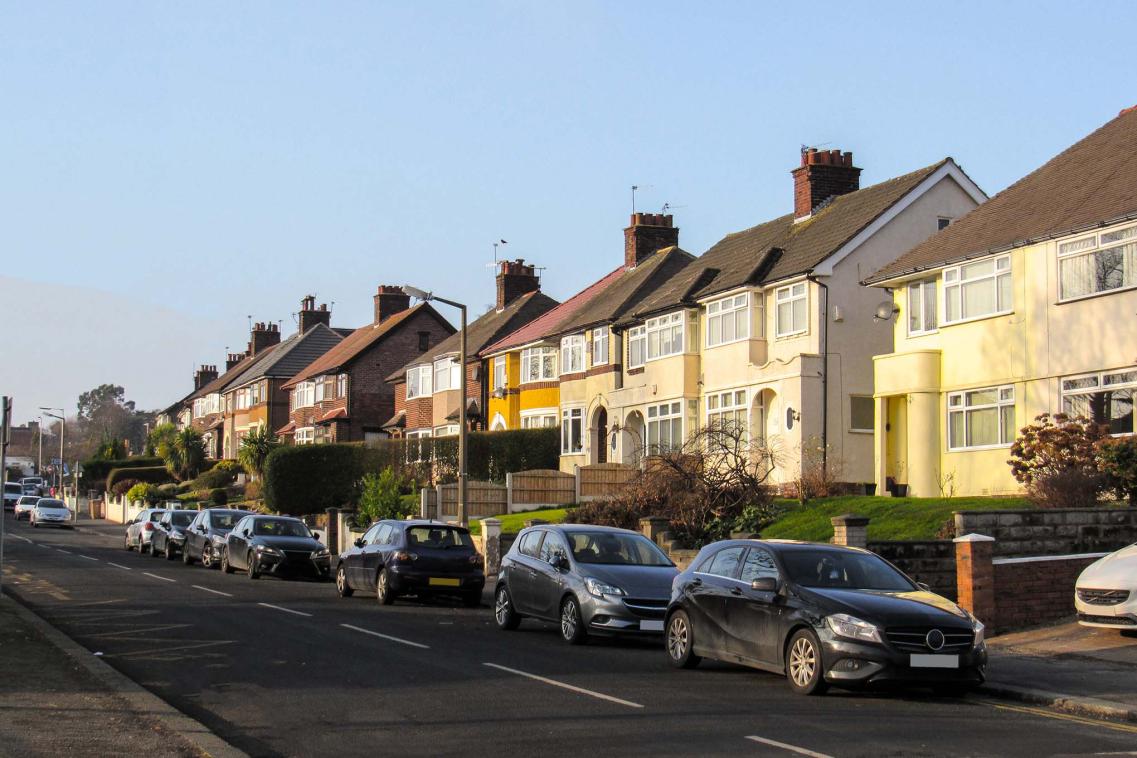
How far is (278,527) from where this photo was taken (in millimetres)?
30922

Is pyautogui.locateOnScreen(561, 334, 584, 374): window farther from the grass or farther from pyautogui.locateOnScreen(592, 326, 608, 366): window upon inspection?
the grass

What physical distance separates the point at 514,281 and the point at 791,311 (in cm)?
2914

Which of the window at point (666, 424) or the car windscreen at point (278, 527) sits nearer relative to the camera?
the car windscreen at point (278, 527)

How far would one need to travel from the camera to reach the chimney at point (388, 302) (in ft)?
256

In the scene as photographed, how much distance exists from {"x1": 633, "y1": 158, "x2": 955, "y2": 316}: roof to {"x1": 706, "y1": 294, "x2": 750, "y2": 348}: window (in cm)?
47

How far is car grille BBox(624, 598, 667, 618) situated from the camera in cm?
1678

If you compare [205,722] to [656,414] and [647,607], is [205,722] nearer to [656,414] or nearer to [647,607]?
[647,607]

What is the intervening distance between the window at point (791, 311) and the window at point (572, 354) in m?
13.2

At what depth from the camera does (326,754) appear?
31.2 feet

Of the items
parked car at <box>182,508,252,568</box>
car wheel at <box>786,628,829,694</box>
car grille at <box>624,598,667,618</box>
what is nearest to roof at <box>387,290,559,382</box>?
parked car at <box>182,508,252,568</box>

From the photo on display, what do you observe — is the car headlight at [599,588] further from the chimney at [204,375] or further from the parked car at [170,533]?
the chimney at [204,375]

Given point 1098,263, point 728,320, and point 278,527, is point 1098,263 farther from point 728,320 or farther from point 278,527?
point 278,527

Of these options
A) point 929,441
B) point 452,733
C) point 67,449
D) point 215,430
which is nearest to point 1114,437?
point 929,441

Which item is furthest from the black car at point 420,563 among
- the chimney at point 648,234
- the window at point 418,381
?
the window at point 418,381
